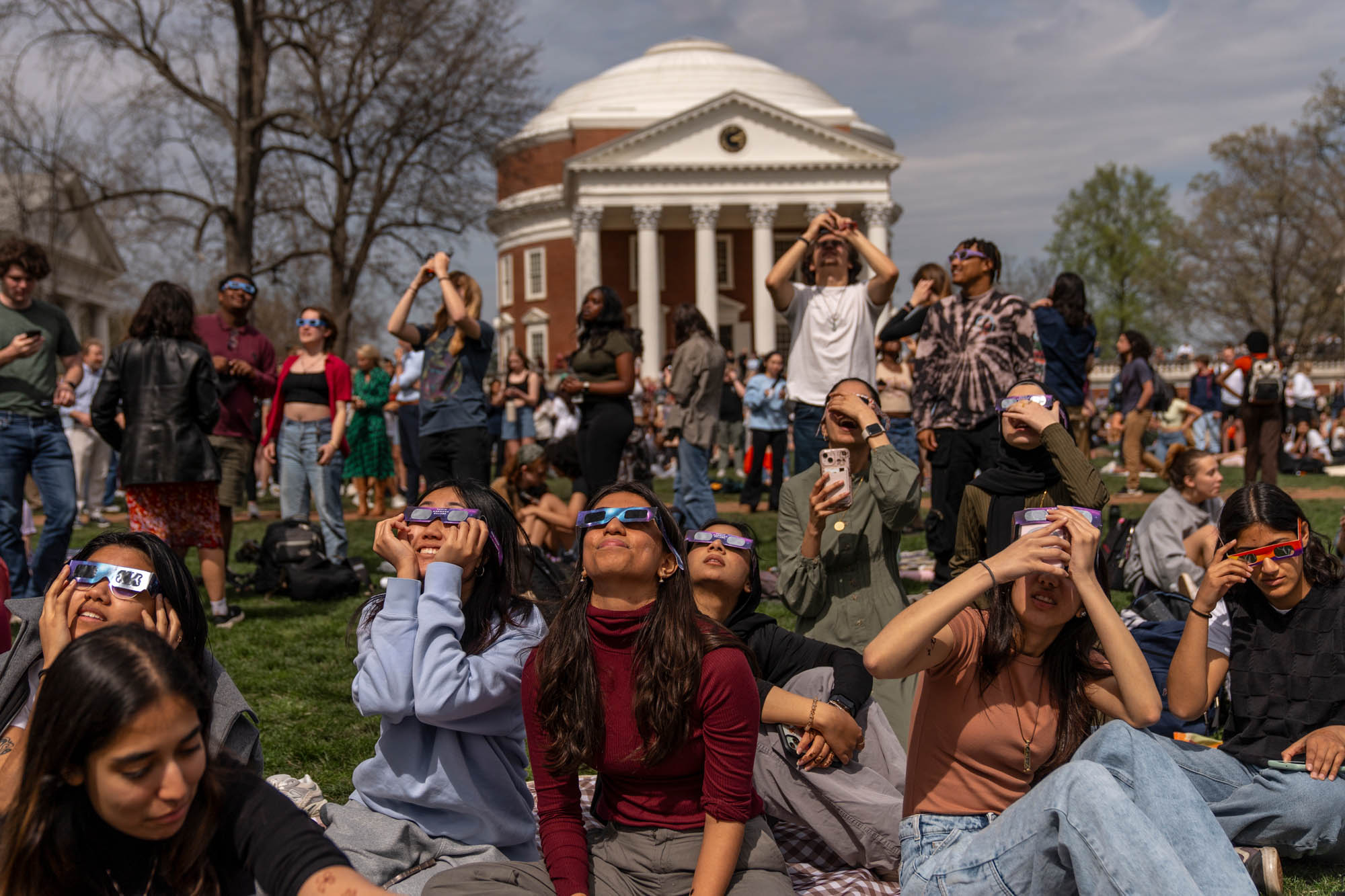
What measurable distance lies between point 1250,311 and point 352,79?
37.8 m

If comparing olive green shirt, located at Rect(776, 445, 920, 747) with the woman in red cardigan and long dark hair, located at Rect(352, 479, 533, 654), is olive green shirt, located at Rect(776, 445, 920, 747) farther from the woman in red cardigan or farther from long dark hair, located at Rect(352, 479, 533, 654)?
the woman in red cardigan

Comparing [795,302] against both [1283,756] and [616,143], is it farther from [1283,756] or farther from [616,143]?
[616,143]

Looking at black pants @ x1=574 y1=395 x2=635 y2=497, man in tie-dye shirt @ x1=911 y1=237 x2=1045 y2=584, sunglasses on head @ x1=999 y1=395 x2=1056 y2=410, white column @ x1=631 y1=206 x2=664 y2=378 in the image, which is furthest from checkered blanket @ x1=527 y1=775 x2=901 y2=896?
white column @ x1=631 y1=206 x2=664 y2=378

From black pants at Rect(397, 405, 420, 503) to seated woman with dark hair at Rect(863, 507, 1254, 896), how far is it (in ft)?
35.3

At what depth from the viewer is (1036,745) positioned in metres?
3.18

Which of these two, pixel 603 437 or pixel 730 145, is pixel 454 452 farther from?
pixel 730 145

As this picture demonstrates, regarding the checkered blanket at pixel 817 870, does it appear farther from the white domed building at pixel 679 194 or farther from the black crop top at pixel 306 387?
the white domed building at pixel 679 194

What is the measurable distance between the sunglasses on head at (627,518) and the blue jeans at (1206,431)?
63.3 feet

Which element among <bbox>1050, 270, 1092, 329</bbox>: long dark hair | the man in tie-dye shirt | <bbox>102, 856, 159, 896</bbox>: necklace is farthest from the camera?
<bbox>1050, 270, 1092, 329</bbox>: long dark hair

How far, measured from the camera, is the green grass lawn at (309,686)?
4742 millimetres

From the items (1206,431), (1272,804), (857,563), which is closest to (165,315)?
(857,563)

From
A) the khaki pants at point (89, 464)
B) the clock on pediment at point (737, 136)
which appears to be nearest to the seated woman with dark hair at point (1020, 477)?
the khaki pants at point (89, 464)

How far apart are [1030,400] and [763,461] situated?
9.01 meters

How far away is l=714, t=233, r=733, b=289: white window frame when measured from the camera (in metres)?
60.3
